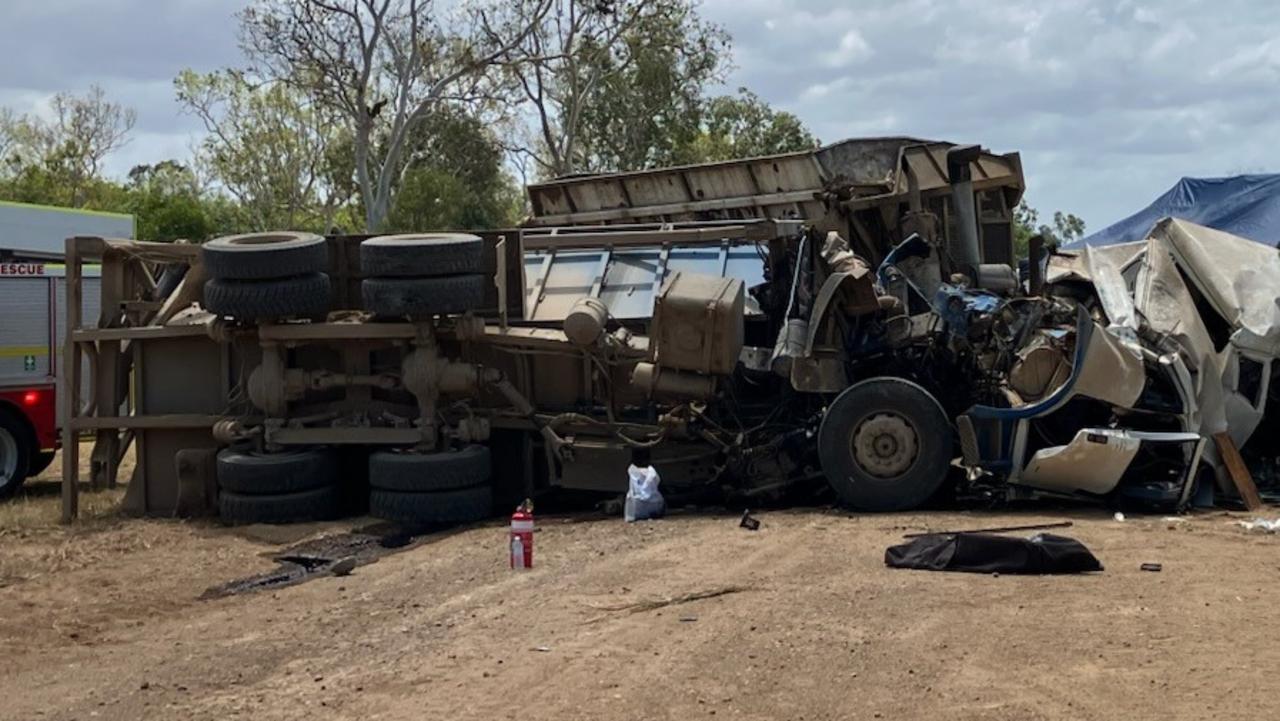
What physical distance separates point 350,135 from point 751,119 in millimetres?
13300

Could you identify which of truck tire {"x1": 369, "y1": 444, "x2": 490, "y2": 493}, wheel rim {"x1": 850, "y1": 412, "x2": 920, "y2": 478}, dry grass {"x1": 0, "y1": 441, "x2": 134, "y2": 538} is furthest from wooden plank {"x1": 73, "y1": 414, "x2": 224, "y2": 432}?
wheel rim {"x1": 850, "y1": 412, "x2": 920, "y2": 478}

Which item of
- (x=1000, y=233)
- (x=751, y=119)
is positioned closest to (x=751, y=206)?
(x=1000, y=233)

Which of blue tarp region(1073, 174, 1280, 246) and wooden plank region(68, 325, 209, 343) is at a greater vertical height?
blue tarp region(1073, 174, 1280, 246)

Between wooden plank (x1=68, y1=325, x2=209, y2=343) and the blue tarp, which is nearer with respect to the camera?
wooden plank (x1=68, y1=325, x2=209, y2=343)

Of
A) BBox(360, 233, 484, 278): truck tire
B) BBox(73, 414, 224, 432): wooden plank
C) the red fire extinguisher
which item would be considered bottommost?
the red fire extinguisher

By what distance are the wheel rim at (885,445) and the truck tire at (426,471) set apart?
2.89 m

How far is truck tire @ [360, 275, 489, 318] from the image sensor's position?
11.0 m

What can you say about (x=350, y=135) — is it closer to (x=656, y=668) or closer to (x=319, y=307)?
(x=319, y=307)

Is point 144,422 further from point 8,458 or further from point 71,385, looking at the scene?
point 8,458

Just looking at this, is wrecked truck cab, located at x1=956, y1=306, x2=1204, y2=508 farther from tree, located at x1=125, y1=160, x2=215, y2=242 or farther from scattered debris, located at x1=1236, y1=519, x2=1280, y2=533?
tree, located at x1=125, y1=160, x2=215, y2=242

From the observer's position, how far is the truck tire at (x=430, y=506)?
10.8 meters

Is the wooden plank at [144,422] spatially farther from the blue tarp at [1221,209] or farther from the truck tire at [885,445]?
the blue tarp at [1221,209]

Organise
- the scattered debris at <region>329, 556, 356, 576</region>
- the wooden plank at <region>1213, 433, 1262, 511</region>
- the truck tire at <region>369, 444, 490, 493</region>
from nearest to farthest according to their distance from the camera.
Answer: the scattered debris at <region>329, 556, 356, 576</region> < the wooden plank at <region>1213, 433, 1262, 511</region> < the truck tire at <region>369, 444, 490, 493</region>

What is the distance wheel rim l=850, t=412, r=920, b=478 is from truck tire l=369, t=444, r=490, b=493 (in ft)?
9.47
